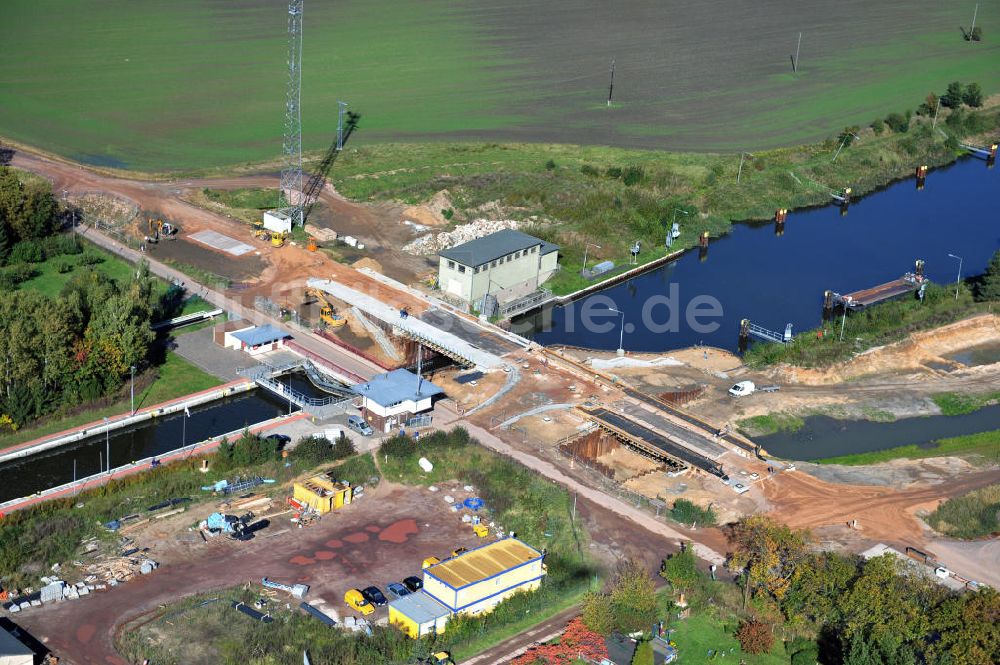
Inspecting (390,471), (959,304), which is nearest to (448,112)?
(959,304)

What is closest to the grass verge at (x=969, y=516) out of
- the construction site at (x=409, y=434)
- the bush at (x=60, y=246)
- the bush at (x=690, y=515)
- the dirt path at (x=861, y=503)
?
the construction site at (x=409, y=434)

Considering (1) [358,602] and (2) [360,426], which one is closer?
(1) [358,602]

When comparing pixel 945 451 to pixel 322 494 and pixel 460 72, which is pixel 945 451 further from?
pixel 460 72

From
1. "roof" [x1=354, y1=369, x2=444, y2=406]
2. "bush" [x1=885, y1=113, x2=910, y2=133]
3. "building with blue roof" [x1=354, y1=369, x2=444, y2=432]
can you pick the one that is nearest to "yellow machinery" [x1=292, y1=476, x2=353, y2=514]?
"building with blue roof" [x1=354, y1=369, x2=444, y2=432]

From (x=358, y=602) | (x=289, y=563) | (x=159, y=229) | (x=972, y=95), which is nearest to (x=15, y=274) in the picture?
(x=159, y=229)

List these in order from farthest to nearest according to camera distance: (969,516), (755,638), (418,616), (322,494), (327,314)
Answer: (327,314)
(969,516)
(322,494)
(755,638)
(418,616)

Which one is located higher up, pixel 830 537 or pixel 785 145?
pixel 785 145

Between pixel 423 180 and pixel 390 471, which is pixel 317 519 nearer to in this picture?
pixel 390 471

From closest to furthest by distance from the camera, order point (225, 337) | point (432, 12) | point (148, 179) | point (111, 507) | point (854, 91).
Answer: point (111, 507) → point (225, 337) → point (148, 179) → point (854, 91) → point (432, 12)
